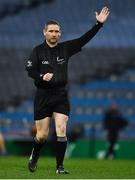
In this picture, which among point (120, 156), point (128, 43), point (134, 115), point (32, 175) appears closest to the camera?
point (32, 175)

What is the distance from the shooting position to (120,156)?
21.8 meters

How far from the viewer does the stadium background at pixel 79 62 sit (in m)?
26.0

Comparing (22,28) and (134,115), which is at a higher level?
(22,28)

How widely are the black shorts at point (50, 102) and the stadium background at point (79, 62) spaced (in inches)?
528

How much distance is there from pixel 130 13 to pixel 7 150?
901 cm

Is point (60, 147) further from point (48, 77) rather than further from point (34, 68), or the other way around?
point (34, 68)

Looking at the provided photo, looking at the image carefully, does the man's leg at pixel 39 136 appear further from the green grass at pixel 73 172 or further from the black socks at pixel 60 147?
the black socks at pixel 60 147

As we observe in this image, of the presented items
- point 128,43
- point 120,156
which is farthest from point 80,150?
point 128,43

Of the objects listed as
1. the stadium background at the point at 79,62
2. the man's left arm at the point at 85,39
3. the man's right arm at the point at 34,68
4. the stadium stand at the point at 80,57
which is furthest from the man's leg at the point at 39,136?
the stadium stand at the point at 80,57

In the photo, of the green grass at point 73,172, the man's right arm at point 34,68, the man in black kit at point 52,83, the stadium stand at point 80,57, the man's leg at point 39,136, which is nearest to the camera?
the green grass at point 73,172

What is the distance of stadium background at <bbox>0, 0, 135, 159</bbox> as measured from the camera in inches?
1024

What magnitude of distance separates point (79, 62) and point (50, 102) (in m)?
18.5

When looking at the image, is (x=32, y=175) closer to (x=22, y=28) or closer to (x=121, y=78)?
(x=121, y=78)

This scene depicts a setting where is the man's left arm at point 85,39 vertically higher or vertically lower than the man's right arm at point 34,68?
higher
